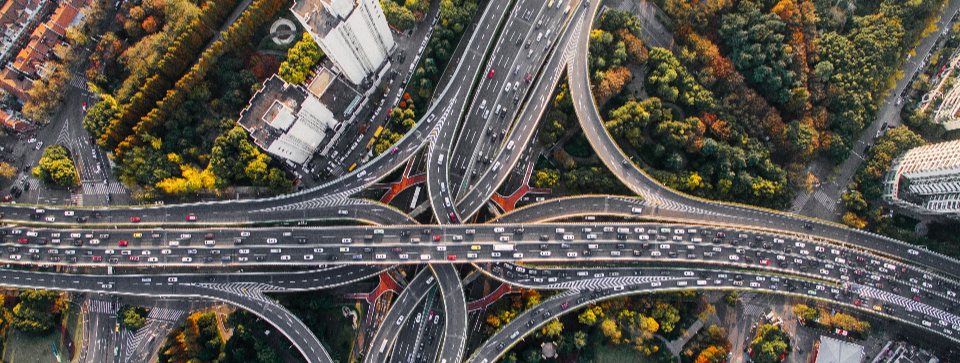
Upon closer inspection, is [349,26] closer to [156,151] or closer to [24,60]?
[156,151]

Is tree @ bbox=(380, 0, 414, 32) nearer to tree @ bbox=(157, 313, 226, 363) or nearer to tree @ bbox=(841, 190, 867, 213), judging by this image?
tree @ bbox=(157, 313, 226, 363)

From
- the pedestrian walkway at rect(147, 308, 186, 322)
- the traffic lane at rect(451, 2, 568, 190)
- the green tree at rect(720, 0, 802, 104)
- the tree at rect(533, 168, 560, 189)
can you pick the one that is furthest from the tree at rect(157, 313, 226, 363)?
the green tree at rect(720, 0, 802, 104)

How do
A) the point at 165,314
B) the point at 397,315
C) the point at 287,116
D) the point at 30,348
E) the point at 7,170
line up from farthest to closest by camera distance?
the point at 165,314, the point at 30,348, the point at 7,170, the point at 397,315, the point at 287,116

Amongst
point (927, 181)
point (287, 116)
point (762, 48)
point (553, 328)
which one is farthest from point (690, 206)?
point (287, 116)

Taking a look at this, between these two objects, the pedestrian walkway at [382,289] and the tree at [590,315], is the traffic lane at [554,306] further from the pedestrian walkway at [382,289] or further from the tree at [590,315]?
the pedestrian walkway at [382,289]

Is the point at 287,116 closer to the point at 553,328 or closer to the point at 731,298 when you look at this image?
the point at 553,328

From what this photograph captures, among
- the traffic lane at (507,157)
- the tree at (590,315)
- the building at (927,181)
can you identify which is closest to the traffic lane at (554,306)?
the tree at (590,315)

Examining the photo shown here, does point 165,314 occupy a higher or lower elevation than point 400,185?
lower
